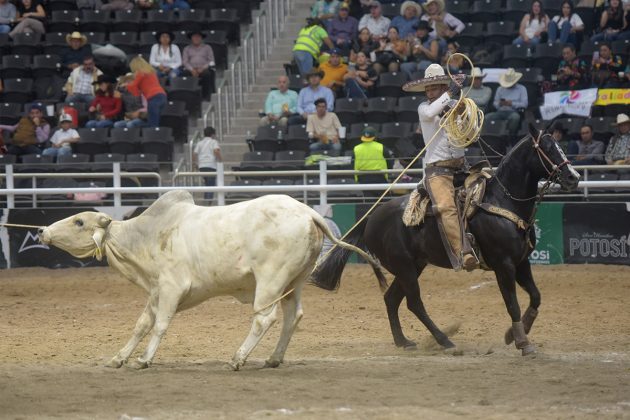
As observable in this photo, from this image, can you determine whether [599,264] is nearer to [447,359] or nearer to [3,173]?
[447,359]

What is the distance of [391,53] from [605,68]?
13.4 feet

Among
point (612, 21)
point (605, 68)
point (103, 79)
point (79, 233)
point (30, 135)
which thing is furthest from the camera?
point (103, 79)

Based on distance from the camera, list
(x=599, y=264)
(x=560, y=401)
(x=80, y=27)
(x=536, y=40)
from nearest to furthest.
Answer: (x=560, y=401)
(x=599, y=264)
(x=536, y=40)
(x=80, y=27)

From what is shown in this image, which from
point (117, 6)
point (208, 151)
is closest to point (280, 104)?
point (208, 151)

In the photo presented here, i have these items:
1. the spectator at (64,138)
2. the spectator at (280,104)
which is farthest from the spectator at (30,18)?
the spectator at (280,104)

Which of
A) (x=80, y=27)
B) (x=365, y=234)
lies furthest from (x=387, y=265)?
(x=80, y=27)

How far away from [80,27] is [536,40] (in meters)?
10.1

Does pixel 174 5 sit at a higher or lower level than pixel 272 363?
higher

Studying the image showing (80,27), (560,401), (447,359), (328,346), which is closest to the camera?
(560,401)

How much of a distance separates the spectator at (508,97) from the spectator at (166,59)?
6.70 m

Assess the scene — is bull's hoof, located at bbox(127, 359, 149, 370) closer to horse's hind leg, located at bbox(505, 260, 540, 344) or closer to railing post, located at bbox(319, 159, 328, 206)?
horse's hind leg, located at bbox(505, 260, 540, 344)

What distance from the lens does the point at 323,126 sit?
19891 mm

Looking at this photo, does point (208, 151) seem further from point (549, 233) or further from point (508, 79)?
point (549, 233)

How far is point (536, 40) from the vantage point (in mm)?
21469
